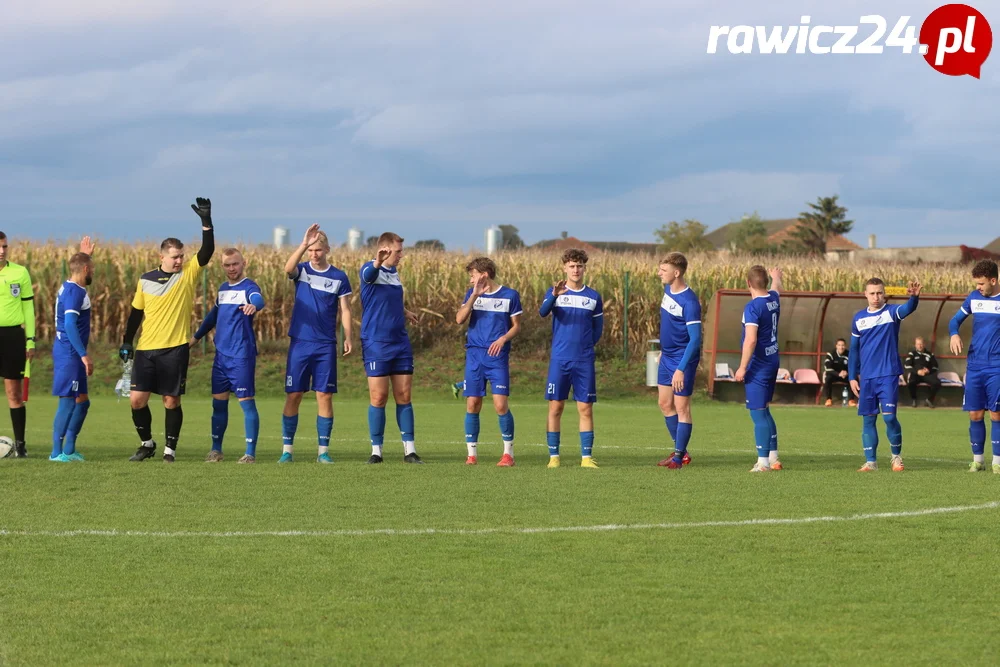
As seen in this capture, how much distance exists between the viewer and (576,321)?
11695 mm

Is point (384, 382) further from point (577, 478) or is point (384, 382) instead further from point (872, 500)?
point (872, 500)

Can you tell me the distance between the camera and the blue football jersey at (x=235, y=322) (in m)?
11.5

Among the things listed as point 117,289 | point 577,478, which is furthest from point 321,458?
point 117,289

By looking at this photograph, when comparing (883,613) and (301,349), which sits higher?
(301,349)

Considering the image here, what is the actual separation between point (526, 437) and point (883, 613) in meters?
11.1

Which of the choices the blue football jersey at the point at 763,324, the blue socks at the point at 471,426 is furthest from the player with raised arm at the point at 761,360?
the blue socks at the point at 471,426

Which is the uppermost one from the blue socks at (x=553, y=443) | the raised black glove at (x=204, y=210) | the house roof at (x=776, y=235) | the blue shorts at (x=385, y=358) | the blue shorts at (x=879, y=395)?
the house roof at (x=776, y=235)


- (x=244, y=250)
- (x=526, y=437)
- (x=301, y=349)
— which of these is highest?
(x=244, y=250)

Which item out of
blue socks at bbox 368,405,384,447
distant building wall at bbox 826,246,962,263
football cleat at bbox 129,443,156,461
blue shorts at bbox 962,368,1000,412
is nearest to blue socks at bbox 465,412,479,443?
blue socks at bbox 368,405,384,447

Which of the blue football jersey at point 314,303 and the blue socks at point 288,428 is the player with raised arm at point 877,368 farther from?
the blue socks at point 288,428

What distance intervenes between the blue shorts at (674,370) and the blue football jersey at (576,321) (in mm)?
769

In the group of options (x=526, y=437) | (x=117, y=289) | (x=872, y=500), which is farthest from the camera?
(x=117, y=289)

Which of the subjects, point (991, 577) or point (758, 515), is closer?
point (991, 577)

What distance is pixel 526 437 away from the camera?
652 inches
